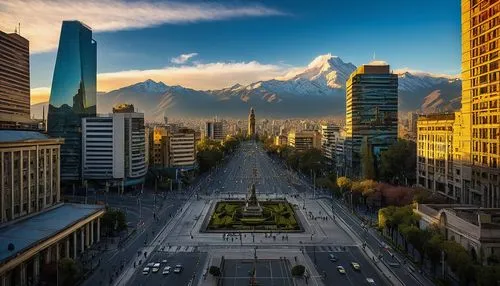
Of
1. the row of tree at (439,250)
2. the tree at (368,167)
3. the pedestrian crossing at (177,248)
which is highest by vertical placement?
the tree at (368,167)

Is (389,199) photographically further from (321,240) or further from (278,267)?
(278,267)

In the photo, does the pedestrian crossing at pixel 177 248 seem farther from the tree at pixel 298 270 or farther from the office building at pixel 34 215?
the tree at pixel 298 270

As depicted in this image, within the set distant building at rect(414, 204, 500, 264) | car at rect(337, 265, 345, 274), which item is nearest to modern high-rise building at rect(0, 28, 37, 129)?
car at rect(337, 265, 345, 274)

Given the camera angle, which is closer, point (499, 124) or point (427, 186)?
point (499, 124)

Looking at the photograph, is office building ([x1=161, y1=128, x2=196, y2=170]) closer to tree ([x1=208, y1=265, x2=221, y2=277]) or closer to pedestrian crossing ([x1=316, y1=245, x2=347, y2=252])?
pedestrian crossing ([x1=316, y1=245, x2=347, y2=252])

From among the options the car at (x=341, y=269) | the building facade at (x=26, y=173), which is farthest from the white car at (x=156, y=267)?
the car at (x=341, y=269)

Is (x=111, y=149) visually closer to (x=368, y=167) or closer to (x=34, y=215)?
(x=34, y=215)

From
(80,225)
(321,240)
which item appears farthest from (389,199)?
(80,225)
